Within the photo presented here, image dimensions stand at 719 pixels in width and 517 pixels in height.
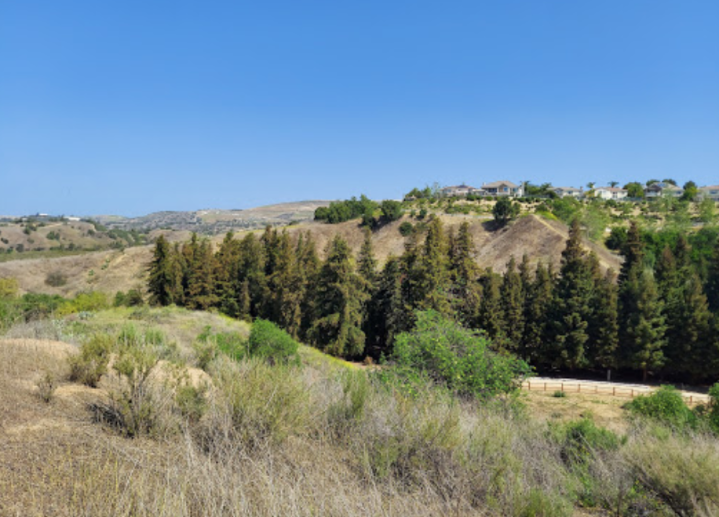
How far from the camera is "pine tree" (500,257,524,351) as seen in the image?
30891 millimetres

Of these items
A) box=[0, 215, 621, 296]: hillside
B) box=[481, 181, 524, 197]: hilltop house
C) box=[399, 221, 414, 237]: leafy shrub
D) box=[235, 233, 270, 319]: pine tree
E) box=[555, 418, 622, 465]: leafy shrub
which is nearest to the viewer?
box=[555, 418, 622, 465]: leafy shrub

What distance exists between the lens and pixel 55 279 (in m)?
58.8

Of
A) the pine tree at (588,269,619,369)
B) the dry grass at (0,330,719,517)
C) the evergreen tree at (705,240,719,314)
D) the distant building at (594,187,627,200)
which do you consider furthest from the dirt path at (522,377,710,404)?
the distant building at (594,187,627,200)

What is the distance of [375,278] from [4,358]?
27.3 meters

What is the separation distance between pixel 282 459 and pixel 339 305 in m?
25.0

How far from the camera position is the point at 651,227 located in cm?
6216

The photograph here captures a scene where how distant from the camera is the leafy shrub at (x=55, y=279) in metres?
58.0

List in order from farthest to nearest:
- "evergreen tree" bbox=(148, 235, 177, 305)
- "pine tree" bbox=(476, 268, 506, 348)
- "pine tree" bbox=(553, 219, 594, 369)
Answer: "evergreen tree" bbox=(148, 235, 177, 305) < "pine tree" bbox=(476, 268, 506, 348) < "pine tree" bbox=(553, 219, 594, 369)

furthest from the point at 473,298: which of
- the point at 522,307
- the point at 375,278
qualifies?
the point at 375,278

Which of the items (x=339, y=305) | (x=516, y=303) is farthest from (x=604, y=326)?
(x=339, y=305)

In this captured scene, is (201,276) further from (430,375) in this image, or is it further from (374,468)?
(374,468)

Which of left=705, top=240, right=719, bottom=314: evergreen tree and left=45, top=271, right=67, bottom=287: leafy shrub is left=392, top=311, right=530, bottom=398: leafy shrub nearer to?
left=705, top=240, right=719, bottom=314: evergreen tree

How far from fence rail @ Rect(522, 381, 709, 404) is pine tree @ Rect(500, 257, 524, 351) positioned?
4884 mm

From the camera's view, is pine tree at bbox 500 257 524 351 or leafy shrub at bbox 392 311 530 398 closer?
A: leafy shrub at bbox 392 311 530 398
